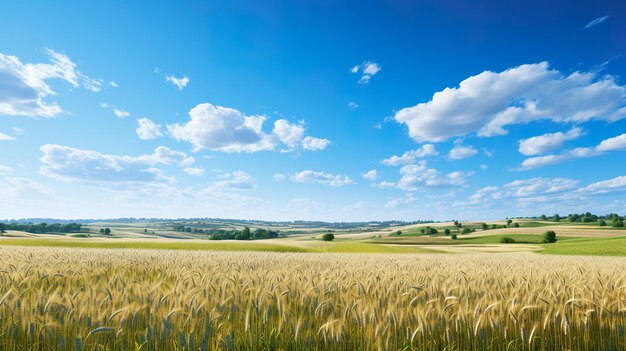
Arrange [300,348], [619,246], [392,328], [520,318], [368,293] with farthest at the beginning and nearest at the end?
[619,246], [368,293], [520,318], [392,328], [300,348]

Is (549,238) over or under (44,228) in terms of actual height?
under

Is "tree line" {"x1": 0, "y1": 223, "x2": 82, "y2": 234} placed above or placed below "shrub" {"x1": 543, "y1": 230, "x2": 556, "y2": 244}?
above

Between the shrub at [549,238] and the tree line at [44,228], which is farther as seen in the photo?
the tree line at [44,228]

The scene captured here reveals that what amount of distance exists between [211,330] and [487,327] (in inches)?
93.3

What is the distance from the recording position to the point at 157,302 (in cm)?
326

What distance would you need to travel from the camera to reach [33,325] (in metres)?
2.77

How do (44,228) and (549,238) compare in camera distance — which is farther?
(44,228)

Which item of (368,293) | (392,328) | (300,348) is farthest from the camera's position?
(368,293)

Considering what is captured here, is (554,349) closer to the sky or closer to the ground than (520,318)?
closer to the ground

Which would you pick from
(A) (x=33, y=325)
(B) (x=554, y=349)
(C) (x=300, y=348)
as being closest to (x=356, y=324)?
(C) (x=300, y=348)

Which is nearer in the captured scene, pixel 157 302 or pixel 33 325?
pixel 33 325

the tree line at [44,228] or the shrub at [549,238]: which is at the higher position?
the tree line at [44,228]

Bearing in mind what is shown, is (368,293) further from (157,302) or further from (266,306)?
(157,302)

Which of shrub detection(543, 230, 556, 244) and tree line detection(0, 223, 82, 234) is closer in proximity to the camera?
shrub detection(543, 230, 556, 244)
